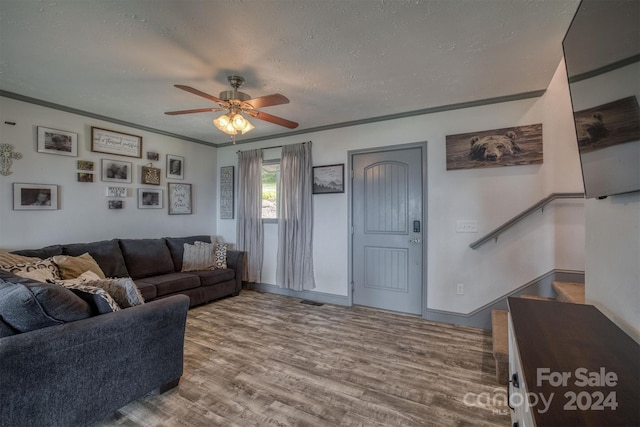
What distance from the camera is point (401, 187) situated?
3615mm

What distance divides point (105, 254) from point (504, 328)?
4205mm

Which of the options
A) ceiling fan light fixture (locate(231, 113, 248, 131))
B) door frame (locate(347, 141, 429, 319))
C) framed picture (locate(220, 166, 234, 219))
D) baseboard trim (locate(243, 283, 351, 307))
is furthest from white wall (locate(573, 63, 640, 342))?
framed picture (locate(220, 166, 234, 219))

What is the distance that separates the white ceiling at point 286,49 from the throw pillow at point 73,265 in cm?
168

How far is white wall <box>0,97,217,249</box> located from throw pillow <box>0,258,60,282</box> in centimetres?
92

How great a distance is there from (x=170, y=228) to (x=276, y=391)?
3363 millimetres

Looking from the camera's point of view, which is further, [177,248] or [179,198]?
[179,198]

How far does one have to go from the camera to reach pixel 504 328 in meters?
2.42

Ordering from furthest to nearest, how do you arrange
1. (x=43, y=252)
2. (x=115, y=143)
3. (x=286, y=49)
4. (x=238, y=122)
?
(x=115, y=143) < (x=43, y=252) < (x=238, y=122) < (x=286, y=49)

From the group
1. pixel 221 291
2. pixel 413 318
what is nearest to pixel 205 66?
pixel 221 291

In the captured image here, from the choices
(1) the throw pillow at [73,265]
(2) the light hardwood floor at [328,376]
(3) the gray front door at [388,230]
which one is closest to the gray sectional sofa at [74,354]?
(2) the light hardwood floor at [328,376]

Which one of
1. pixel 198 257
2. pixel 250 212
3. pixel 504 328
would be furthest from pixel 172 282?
pixel 504 328

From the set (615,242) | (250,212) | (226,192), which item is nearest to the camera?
(615,242)

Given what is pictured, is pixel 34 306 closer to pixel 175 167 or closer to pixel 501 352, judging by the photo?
pixel 501 352

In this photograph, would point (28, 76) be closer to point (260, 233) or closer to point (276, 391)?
point (260, 233)
